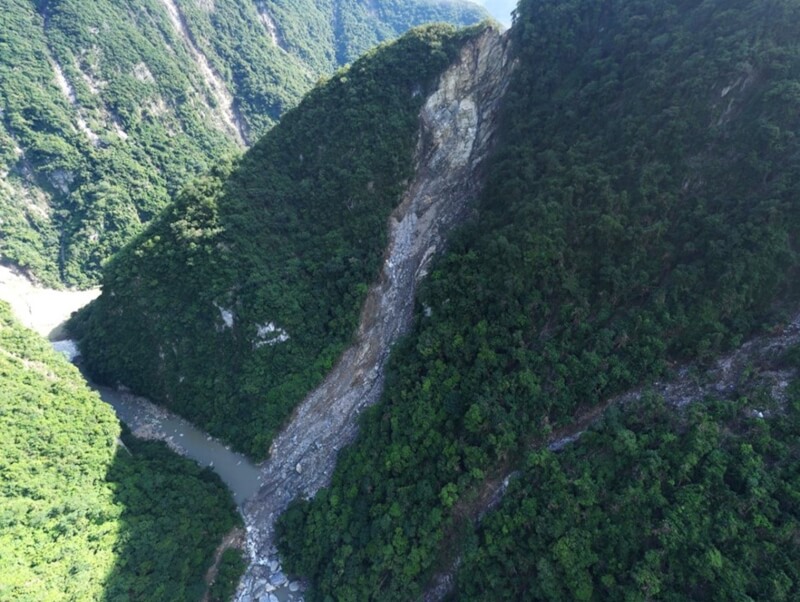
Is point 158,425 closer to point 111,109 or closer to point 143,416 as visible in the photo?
point 143,416

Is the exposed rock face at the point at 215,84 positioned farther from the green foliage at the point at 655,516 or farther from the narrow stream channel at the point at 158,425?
the green foliage at the point at 655,516

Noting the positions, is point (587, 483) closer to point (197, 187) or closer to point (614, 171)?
point (614, 171)

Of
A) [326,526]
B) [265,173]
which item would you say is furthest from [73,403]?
[265,173]

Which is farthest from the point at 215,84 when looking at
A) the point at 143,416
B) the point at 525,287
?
the point at 525,287

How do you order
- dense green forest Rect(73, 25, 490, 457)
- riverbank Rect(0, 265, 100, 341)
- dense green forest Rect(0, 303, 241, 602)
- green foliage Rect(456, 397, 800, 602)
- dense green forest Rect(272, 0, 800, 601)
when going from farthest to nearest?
1. riverbank Rect(0, 265, 100, 341)
2. dense green forest Rect(73, 25, 490, 457)
3. dense green forest Rect(0, 303, 241, 602)
4. dense green forest Rect(272, 0, 800, 601)
5. green foliage Rect(456, 397, 800, 602)

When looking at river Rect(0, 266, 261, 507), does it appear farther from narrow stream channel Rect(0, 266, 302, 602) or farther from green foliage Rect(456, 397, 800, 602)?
green foliage Rect(456, 397, 800, 602)

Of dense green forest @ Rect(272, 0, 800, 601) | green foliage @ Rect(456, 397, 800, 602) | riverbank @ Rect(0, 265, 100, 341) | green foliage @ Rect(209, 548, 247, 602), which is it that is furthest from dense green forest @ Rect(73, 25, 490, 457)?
green foliage @ Rect(456, 397, 800, 602)

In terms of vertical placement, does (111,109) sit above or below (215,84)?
below
